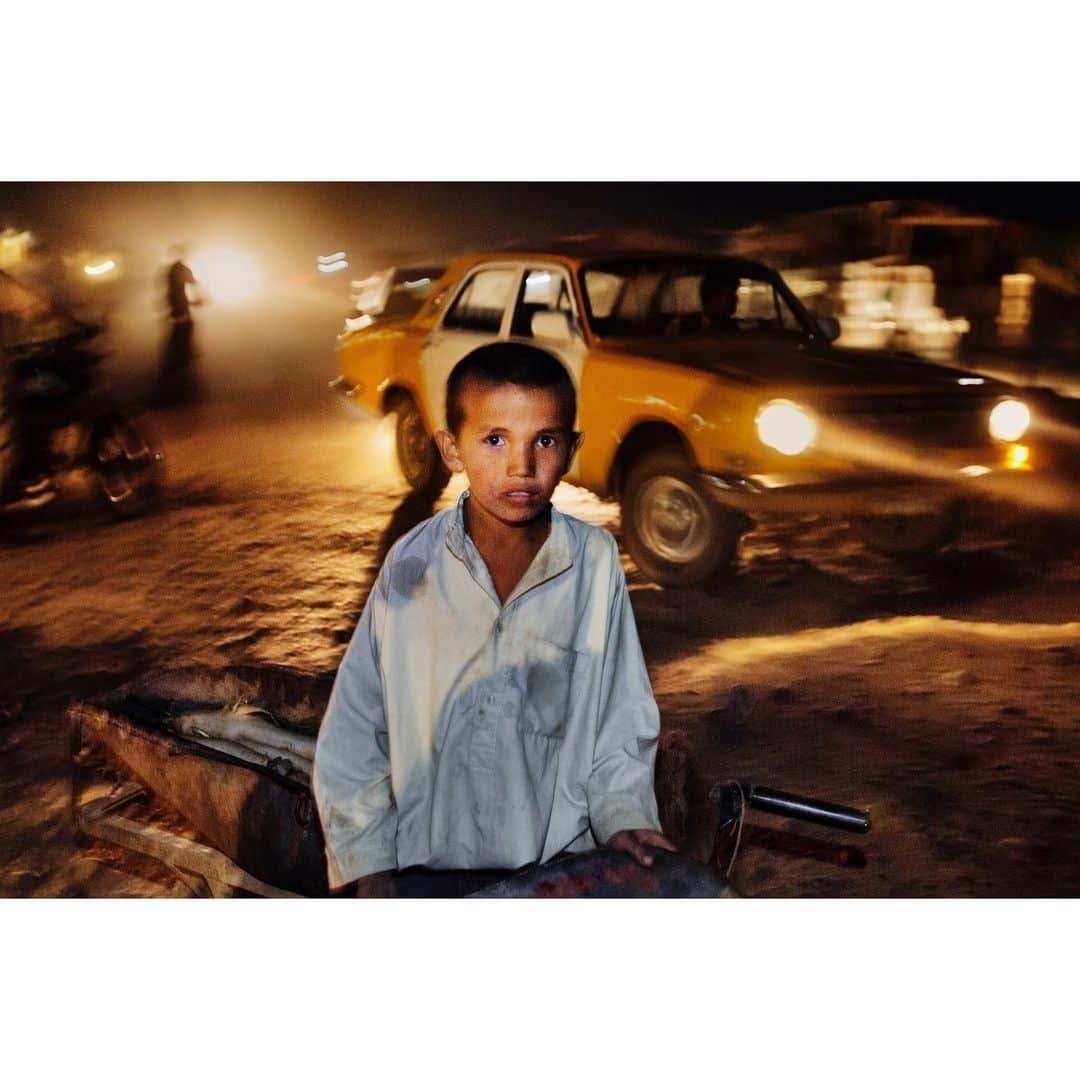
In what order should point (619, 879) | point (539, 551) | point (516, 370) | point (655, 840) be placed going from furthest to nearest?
point (539, 551), point (516, 370), point (655, 840), point (619, 879)

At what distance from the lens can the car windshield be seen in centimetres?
398

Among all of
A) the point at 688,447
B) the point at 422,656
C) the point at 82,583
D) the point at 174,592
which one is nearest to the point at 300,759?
the point at 422,656

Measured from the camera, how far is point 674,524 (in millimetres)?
4035

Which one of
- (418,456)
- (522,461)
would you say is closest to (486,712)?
(522,461)

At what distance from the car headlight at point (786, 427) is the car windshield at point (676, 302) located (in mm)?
410

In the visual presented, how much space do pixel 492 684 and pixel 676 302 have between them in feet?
7.18

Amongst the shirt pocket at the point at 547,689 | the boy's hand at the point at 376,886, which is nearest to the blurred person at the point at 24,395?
the shirt pocket at the point at 547,689

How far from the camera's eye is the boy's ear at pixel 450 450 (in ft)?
7.32

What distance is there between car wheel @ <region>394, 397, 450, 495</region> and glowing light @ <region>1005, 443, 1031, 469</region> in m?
2.24

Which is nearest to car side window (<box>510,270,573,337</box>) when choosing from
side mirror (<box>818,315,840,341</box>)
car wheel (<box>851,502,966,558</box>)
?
side mirror (<box>818,315,840,341</box>)

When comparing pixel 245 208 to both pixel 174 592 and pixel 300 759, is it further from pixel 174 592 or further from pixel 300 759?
pixel 300 759

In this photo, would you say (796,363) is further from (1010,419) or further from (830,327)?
(1010,419)

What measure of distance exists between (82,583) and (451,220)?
6.69ft

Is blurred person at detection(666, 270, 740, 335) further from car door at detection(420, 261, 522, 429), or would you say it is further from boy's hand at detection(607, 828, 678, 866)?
boy's hand at detection(607, 828, 678, 866)
